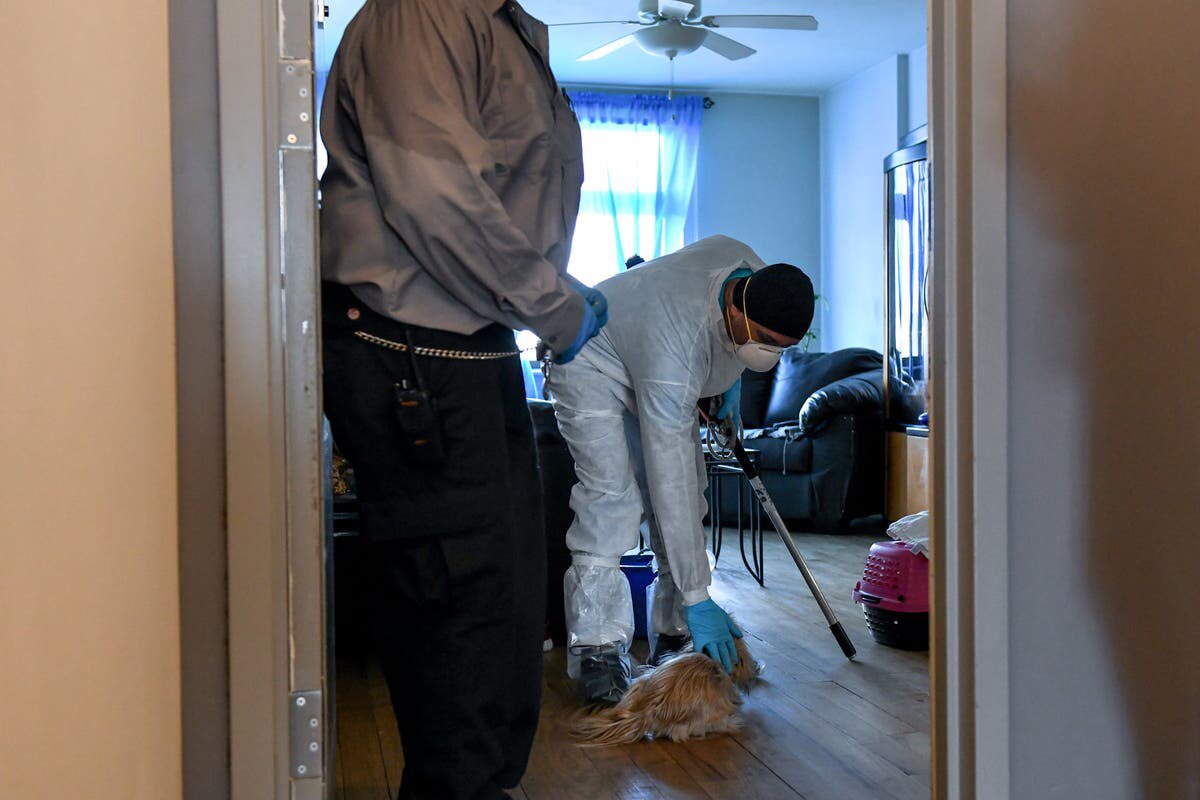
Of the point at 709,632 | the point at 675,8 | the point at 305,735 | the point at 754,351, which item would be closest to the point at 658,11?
the point at 675,8

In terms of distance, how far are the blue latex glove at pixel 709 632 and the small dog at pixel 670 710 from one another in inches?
3.6

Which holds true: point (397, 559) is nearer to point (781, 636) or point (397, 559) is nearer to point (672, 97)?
point (781, 636)

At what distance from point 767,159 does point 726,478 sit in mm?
3093

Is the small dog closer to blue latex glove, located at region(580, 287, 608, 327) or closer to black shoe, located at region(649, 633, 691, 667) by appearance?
black shoe, located at region(649, 633, 691, 667)

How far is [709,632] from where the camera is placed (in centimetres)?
257

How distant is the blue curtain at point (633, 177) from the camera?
719cm

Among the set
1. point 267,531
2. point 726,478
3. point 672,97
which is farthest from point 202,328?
point 672,97

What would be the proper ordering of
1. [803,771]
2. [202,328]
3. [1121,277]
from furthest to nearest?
1. [803,771]
2. [1121,277]
3. [202,328]

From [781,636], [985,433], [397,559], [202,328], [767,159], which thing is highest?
[767,159]

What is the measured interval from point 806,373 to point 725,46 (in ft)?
5.99

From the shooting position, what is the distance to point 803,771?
2145mm

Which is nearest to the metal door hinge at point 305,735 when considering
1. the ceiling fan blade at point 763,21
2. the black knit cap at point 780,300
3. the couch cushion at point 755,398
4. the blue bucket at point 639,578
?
the black knit cap at point 780,300

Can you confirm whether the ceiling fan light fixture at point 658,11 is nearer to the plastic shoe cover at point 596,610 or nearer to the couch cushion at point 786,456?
the couch cushion at point 786,456

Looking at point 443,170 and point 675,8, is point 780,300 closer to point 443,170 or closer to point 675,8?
point 443,170
